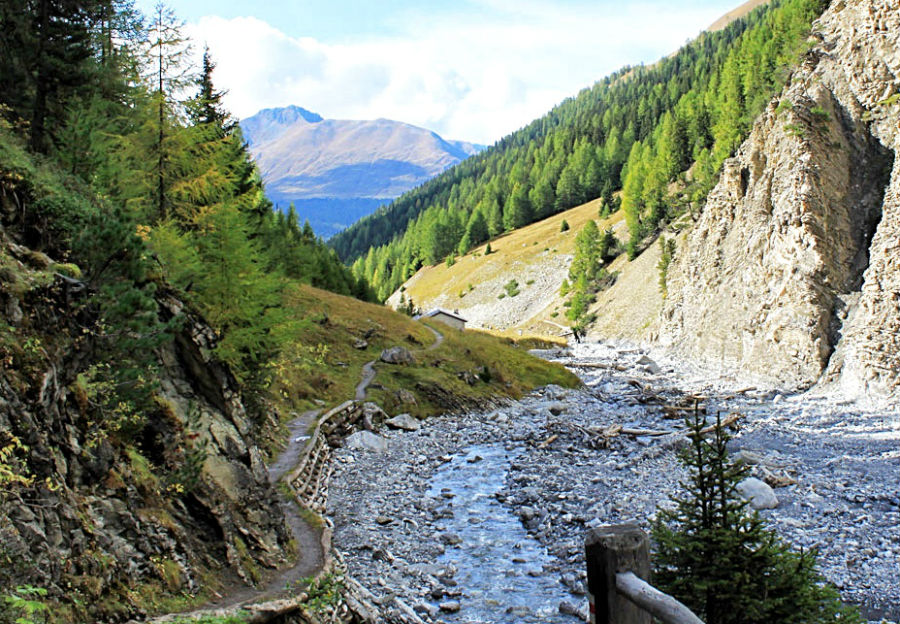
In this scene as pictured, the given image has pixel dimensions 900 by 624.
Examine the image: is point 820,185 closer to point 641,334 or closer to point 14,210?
point 641,334

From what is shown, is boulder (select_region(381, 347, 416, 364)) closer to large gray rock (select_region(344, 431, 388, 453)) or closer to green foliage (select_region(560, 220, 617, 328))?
large gray rock (select_region(344, 431, 388, 453))

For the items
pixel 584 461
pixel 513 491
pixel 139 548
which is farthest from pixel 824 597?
pixel 584 461

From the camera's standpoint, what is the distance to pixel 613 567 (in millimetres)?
4070

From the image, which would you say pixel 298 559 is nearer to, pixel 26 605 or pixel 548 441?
pixel 26 605

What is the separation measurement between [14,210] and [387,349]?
3955cm

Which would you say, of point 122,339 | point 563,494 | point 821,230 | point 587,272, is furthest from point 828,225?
point 587,272

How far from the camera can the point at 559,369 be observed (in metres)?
60.4

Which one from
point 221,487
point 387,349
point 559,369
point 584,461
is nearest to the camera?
point 221,487

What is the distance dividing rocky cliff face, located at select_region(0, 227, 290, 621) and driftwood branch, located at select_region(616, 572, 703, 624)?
290 inches

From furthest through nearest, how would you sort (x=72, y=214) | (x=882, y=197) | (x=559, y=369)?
(x=559, y=369)
(x=882, y=197)
(x=72, y=214)

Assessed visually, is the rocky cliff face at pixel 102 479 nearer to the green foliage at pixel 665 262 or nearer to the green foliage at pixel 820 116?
the green foliage at pixel 820 116

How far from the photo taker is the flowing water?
1525 cm

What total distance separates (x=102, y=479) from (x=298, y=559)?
5.86 metres

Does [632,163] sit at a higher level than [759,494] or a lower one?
higher
